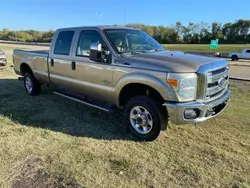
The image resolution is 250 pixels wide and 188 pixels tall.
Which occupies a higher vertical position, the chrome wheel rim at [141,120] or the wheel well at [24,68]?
the wheel well at [24,68]

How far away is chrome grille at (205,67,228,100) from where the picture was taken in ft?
12.6

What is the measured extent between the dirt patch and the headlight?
1921 mm

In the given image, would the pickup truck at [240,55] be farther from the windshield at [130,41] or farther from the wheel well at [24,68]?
the wheel well at [24,68]

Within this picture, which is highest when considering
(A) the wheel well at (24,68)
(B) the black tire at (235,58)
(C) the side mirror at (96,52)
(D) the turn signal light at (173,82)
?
(C) the side mirror at (96,52)


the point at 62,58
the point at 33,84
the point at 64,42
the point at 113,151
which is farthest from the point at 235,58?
the point at 113,151

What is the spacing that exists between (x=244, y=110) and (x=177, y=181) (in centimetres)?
367

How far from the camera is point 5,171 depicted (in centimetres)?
322

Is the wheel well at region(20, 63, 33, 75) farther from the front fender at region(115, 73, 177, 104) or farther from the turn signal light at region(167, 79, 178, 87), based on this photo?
the turn signal light at region(167, 79, 178, 87)

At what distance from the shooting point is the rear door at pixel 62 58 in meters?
5.40

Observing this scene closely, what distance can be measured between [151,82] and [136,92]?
704 millimetres

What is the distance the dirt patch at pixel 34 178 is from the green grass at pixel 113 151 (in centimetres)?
1

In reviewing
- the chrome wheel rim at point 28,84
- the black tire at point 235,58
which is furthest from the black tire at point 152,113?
the black tire at point 235,58

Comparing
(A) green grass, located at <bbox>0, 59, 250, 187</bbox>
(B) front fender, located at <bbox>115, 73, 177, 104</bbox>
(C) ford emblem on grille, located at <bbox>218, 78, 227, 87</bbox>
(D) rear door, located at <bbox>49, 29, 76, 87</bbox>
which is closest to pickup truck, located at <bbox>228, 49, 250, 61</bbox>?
(A) green grass, located at <bbox>0, 59, 250, 187</bbox>

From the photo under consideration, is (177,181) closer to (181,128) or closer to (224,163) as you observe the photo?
(224,163)
